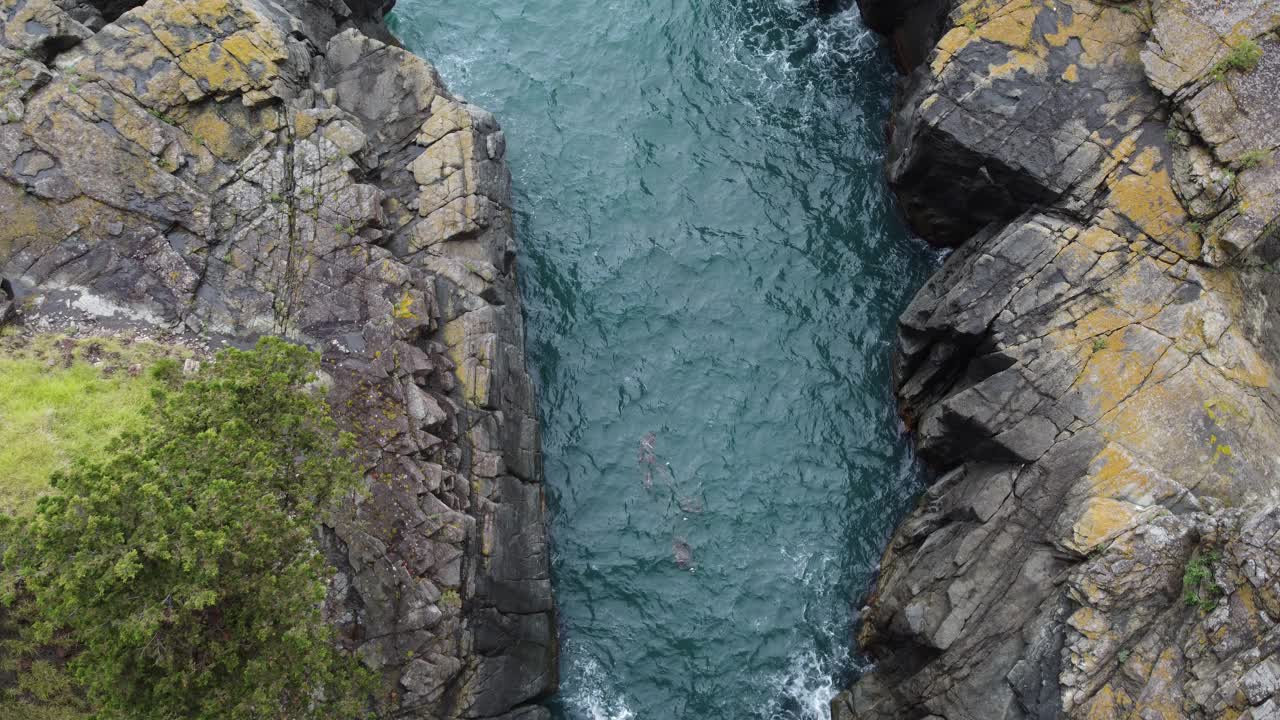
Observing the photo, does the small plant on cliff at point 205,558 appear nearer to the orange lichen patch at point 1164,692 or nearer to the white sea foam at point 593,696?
the white sea foam at point 593,696

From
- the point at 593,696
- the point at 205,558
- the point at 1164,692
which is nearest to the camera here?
the point at 205,558

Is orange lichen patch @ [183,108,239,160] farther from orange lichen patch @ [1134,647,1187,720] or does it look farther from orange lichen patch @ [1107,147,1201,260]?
orange lichen patch @ [1134,647,1187,720]

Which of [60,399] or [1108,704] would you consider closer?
[1108,704]

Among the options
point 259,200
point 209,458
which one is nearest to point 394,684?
point 209,458

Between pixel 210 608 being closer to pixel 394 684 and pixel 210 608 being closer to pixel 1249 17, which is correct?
pixel 394 684

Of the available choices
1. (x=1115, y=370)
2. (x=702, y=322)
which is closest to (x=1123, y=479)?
(x=1115, y=370)

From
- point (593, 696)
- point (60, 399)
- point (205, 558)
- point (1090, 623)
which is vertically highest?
point (60, 399)

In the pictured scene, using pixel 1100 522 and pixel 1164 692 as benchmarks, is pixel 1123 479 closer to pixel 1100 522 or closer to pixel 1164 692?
pixel 1100 522
